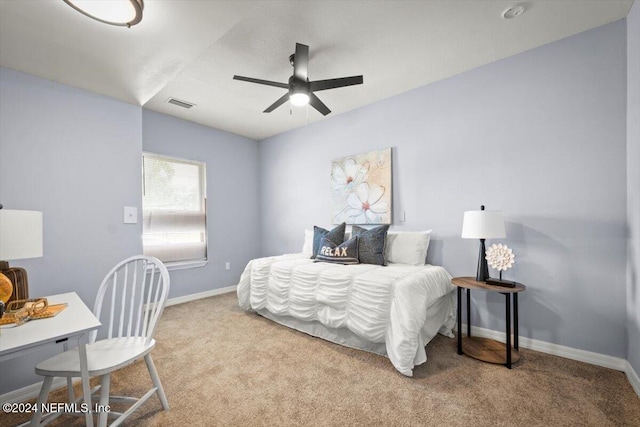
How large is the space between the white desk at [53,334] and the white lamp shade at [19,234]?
0.36m

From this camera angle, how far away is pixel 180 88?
3.08m

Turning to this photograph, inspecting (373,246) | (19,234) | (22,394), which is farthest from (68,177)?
(373,246)

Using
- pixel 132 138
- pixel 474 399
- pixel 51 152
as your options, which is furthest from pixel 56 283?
pixel 474 399

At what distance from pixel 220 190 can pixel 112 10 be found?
10.3ft

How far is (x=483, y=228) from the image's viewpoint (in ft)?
7.34

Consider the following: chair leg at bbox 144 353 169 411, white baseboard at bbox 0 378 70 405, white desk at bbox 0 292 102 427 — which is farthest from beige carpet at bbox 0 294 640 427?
white desk at bbox 0 292 102 427

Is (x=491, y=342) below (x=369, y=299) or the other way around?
below

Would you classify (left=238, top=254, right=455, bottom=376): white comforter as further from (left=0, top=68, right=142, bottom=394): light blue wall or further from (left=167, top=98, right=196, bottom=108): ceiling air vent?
(left=167, top=98, right=196, bottom=108): ceiling air vent

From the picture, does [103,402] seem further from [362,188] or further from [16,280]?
[362,188]

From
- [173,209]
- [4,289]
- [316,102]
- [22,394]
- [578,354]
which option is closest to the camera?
[4,289]


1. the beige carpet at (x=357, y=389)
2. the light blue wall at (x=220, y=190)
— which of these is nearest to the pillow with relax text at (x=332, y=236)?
the beige carpet at (x=357, y=389)

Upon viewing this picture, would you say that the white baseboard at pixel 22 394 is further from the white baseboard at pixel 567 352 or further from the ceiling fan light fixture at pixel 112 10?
the white baseboard at pixel 567 352

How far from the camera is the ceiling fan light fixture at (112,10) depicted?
132 cm

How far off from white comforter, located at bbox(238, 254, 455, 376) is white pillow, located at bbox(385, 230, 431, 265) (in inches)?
5.8
